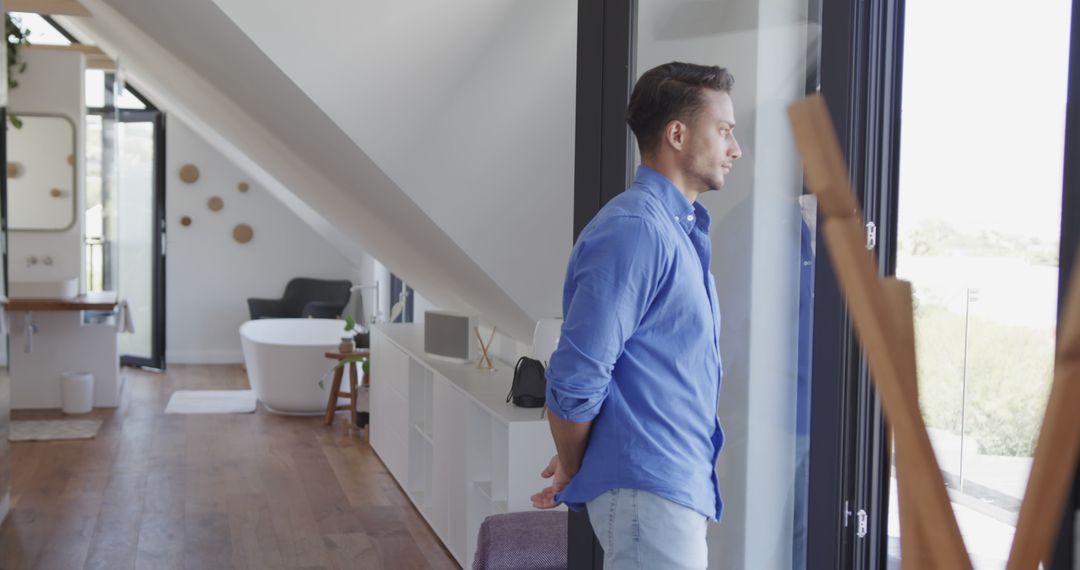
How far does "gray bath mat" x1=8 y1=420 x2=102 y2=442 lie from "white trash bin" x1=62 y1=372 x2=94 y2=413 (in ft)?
1.03

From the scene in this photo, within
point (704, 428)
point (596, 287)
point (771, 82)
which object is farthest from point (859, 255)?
point (771, 82)

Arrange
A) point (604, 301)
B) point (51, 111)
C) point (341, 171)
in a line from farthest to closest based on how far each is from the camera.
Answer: point (51, 111)
point (341, 171)
point (604, 301)

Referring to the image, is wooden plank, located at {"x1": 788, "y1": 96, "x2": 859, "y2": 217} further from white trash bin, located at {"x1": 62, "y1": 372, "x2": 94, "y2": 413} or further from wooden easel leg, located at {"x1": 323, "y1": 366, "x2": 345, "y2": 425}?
white trash bin, located at {"x1": 62, "y1": 372, "x2": 94, "y2": 413}

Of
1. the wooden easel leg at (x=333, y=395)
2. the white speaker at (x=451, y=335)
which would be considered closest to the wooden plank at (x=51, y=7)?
the wooden easel leg at (x=333, y=395)

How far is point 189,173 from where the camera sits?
1040cm

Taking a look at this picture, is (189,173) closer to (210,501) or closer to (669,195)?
(210,501)

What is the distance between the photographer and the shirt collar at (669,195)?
172 cm

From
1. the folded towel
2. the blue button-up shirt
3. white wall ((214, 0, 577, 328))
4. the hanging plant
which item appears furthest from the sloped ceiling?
the folded towel

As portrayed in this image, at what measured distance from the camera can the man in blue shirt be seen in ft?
5.33

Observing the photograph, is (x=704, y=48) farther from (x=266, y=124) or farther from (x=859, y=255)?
(x=266, y=124)

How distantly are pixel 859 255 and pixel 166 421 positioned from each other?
7.34 metres

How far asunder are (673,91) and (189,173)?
31.0 feet

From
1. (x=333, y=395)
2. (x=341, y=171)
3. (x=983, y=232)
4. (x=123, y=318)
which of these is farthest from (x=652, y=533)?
(x=123, y=318)

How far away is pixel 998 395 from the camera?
1.74 m
